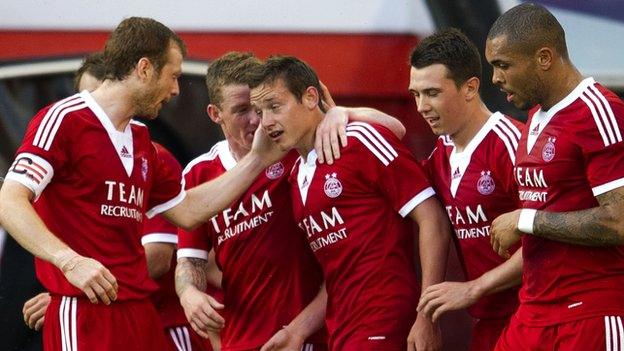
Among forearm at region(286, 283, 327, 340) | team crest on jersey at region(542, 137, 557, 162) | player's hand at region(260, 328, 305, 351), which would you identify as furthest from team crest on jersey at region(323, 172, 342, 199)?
team crest on jersey at region(542, 137, 557, 162)

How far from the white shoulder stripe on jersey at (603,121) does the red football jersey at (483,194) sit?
50 cm

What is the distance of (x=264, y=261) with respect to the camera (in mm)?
5852

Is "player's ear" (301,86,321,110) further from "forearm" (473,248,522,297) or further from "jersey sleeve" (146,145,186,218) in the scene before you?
"forearm" (473,248,522,297)

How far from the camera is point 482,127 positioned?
5.41m

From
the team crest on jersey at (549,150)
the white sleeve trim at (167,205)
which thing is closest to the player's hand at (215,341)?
the white sleeve trim at (167,205)

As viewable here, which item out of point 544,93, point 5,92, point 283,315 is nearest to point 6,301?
point 5,92

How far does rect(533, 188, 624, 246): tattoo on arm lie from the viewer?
471cm

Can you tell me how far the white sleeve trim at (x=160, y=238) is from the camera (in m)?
6.27

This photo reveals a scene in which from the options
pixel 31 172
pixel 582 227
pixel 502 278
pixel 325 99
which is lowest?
pixel 502 278

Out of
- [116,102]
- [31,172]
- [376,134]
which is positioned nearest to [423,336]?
[376,134]

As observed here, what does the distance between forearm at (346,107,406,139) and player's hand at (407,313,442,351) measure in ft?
2.48

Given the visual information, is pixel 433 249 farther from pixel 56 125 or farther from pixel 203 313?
pixel 56 125

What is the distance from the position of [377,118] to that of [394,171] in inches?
11.9

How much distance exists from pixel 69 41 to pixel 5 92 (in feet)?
1.22
